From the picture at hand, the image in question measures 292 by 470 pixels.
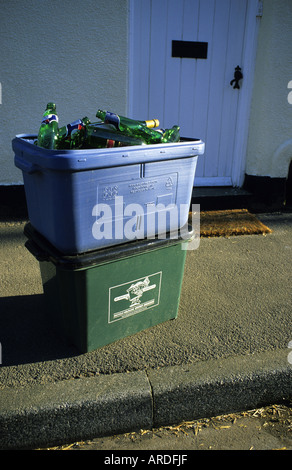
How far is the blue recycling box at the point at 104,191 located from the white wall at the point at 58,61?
6.01 feet

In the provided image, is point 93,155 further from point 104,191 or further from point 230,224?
point 230,224

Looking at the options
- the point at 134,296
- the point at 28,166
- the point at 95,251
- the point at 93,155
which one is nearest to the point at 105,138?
the point at 93,155

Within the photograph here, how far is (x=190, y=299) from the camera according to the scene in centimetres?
293

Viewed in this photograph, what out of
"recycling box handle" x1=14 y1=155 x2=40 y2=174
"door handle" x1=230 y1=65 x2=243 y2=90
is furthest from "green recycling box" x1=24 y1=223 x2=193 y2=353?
"door handle" x1=230 y1=65 x2=243 y2=90

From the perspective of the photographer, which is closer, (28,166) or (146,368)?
(28,166)

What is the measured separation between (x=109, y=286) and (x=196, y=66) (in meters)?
3.14

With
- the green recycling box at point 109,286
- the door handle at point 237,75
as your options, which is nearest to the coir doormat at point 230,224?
the door handle at point 237,75

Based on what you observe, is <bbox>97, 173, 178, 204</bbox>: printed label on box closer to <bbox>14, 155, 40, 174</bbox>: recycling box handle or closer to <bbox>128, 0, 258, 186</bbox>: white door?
<bbox>14, 155, 40, 174</bbox>: recycling box handle

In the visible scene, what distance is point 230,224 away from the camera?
428 cm

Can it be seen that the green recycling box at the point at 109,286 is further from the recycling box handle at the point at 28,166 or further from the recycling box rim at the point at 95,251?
the recycling box handle at the point at 28,166

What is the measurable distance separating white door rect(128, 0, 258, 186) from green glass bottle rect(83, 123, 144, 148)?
2.19 meters

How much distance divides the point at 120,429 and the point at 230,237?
96.6 inches

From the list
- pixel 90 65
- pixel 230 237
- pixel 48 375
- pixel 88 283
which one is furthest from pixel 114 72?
pixel 48 375

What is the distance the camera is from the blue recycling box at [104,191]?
1.94 metres
